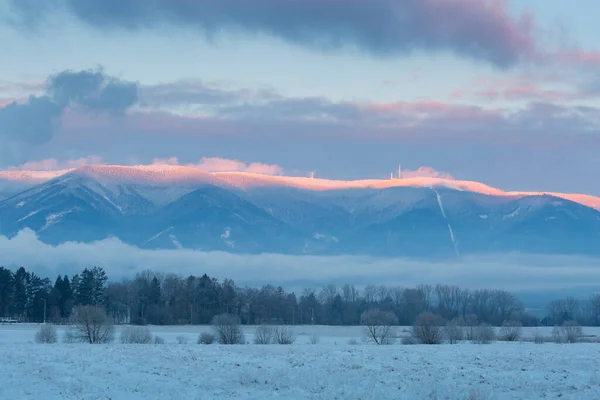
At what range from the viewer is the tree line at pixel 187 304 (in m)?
148

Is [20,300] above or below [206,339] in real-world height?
above

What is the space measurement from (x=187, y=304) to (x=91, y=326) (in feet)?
283

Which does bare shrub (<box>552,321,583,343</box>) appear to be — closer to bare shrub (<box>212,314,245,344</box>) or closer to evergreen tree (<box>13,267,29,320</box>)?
bare shrub (<box>212,314,245,344</box>)

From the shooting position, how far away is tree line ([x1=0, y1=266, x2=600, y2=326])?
485 feet

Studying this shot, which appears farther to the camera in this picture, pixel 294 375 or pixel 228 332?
pixel 228 332

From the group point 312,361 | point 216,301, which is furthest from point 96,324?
point 216,301

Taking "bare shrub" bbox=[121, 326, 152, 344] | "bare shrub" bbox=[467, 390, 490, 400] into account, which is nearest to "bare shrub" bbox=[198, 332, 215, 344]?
"bare shrub" bbox=[121, 326, 152, 344]

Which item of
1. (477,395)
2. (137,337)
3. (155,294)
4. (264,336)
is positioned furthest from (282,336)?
(155,294)

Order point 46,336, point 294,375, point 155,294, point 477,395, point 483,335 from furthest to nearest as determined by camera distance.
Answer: point 155,294, point 483,335, point 46,336, point 294,375, point 477,395

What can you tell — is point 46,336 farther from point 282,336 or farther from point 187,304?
point 187,304

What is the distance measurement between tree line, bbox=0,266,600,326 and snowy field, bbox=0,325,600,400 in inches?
3292

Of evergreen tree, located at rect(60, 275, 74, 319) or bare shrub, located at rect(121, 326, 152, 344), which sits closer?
bare shrub, located at rect(121, 326, 152, 344)

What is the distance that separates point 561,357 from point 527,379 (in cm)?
947

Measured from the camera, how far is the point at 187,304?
162625 millimetres
